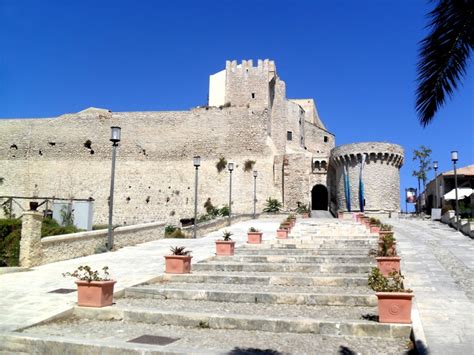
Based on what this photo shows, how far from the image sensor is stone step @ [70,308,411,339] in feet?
16.4

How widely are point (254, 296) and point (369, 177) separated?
97.9 feet

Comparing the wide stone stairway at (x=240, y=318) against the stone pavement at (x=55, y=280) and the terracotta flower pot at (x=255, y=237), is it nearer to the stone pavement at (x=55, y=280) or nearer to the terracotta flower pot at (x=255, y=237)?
the stone pavement at (x=55, y=280)

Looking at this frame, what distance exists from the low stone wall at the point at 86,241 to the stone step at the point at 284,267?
4004mm

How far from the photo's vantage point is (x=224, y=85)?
3944cm

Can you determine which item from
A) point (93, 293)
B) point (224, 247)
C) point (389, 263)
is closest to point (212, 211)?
point (224, 247)

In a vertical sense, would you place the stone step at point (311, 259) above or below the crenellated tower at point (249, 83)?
below

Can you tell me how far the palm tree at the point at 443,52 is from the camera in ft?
Result: 16.3

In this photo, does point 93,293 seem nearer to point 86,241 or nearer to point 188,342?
point 188,342

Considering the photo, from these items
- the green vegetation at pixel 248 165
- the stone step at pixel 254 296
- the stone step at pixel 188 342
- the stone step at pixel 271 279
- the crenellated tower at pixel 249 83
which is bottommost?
the stone step at pixel 188 342

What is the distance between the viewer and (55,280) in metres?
8.59

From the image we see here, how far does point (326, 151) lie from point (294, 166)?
14593 mm

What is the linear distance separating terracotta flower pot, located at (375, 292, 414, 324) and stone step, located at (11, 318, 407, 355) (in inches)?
6.3

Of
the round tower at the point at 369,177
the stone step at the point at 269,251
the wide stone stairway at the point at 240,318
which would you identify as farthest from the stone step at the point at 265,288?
the round tower at the point at 369,177

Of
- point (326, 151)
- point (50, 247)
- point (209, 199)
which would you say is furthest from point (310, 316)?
point (326, 151)
